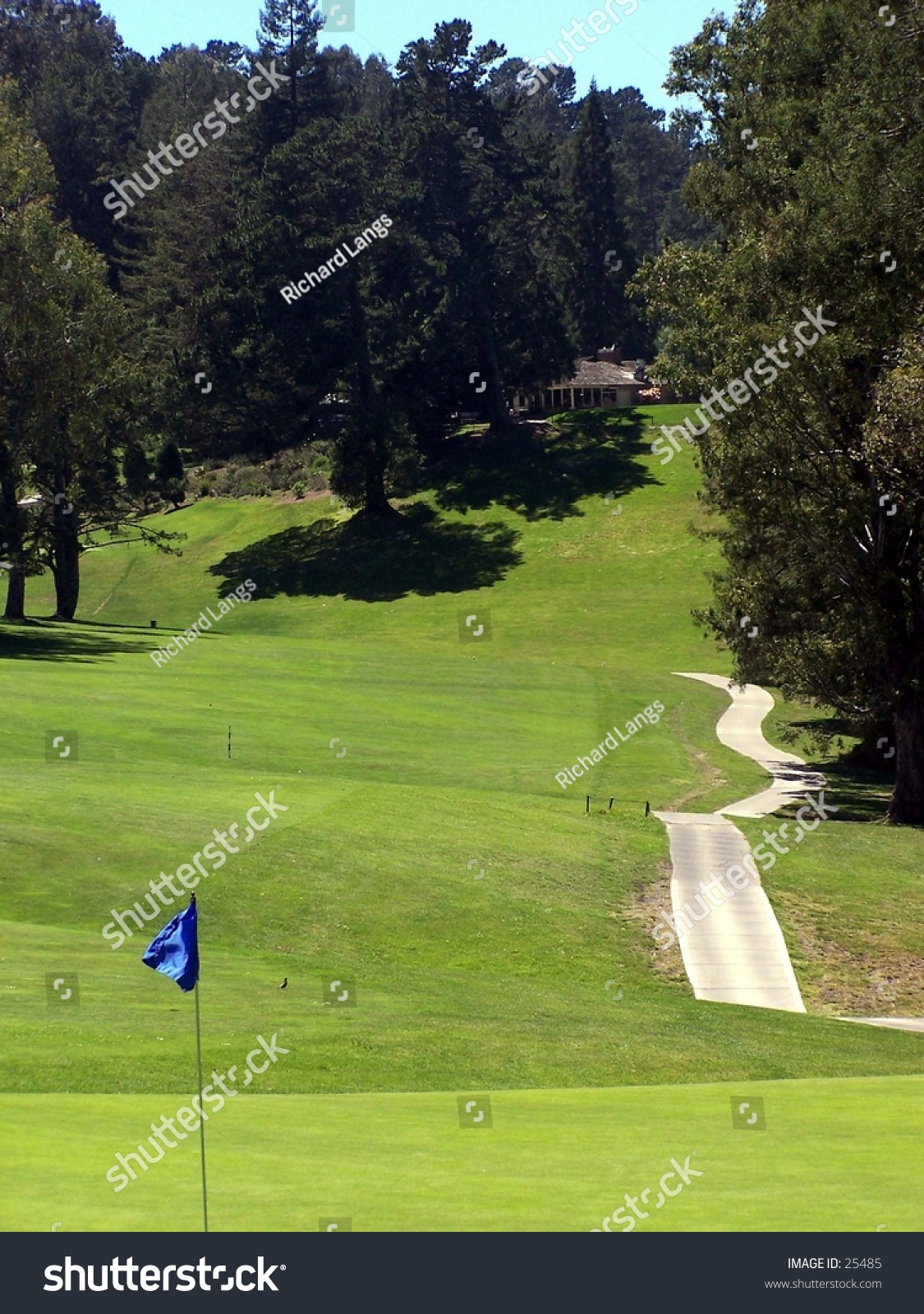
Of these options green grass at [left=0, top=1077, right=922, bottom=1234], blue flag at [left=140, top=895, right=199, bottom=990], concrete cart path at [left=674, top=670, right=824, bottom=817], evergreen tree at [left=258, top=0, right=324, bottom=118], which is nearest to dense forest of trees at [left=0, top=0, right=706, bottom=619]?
evergreen tree at [left=258, top=0, right=324, bottom=118]

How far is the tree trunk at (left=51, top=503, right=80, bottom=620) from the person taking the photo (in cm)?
8169

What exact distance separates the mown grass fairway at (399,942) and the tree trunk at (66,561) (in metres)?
10.3

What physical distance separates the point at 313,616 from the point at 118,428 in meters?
17.2

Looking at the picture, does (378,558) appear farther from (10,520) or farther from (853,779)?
(853,779)

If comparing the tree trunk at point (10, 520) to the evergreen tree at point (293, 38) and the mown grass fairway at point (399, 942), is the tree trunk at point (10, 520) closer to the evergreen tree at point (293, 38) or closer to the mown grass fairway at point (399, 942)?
the mown grass fairway at point (399, 942)

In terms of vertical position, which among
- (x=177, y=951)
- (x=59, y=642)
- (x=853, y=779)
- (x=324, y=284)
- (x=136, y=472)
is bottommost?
(x=853, y=779)

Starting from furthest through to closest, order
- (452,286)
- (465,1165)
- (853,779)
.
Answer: (452,286) < (853,779) < (465,1165)

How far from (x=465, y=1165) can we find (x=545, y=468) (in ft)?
336

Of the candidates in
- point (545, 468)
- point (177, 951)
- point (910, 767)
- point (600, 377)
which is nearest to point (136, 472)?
point (545, 468)

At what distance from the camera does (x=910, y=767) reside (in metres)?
45.2

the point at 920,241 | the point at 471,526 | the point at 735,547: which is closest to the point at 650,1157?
the point at 920,241

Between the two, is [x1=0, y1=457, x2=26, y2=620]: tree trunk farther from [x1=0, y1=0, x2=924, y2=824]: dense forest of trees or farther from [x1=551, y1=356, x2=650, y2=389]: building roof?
[x1=551, y1=356, x2=650, y2=389]: building roof

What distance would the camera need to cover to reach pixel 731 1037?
2603 cm

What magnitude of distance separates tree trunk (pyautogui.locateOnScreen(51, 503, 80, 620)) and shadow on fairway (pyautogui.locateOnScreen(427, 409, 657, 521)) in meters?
32.4
